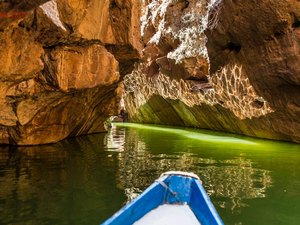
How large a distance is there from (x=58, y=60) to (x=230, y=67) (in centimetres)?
845

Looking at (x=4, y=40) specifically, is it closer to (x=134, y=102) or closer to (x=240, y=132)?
(x=240, y=132)

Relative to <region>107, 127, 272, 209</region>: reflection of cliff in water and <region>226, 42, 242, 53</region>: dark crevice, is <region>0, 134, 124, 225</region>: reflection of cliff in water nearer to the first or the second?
<region>107, 127, 272, 209</region>: reflection of cliff in water

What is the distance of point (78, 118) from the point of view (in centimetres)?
1403

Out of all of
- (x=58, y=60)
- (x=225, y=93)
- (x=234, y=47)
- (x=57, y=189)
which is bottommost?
(x=57, y=189)

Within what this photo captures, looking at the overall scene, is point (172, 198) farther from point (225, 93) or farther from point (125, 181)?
point (225, 93)

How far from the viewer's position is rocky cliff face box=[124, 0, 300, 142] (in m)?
11.8

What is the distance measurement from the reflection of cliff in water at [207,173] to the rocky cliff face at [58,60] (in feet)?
9.72

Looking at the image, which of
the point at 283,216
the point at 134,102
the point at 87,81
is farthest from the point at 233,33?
the point at 134,102

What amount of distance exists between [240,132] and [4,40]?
13186 mm

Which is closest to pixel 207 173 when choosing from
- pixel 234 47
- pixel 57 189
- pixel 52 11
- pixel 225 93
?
pixel 57 189

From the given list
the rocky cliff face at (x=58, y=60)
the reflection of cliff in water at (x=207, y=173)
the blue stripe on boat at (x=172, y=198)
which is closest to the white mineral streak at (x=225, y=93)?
the rocky cliff face at (x=58, y=60)

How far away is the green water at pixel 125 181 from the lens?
14.6 ft

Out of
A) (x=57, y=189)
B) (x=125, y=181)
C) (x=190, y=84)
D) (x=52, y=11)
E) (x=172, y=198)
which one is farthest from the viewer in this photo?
(x=190, y=84)

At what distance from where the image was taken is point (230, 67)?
14609 millimetres
